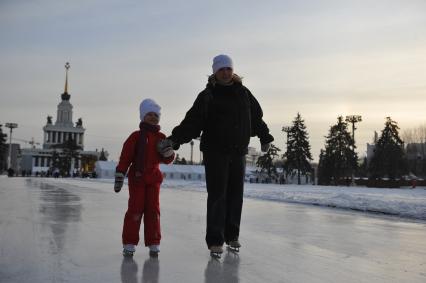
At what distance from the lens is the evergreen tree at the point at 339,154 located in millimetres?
77375

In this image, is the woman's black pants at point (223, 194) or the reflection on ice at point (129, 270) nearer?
the reflection on ice at point (129, 270)

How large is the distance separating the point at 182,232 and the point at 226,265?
2313 mm

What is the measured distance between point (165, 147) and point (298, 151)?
7705 cm

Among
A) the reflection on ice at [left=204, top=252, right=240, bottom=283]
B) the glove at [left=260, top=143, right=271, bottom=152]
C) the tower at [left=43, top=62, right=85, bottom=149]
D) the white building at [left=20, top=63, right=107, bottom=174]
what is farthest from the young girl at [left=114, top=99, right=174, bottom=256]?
the tower at [left=43, top=62, right=85, bottom=149]

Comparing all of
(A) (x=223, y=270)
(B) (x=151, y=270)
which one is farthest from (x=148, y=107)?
(A) (x=223, y=270)

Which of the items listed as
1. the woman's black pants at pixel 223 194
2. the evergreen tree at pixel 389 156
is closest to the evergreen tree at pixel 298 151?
the evergreen tree at pixel 389 156

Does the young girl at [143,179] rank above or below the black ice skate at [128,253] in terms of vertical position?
above

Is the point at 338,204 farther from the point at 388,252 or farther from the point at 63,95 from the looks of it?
the point at 63,95

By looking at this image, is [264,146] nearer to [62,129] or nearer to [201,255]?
[201,255]

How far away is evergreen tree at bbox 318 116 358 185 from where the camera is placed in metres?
77.4

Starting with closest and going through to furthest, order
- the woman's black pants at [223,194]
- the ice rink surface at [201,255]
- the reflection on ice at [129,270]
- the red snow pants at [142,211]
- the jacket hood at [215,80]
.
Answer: the reflection on ice at [129,270] < the ice rink surface at [201,255] < the red snow pants at [142,211] < the woman's black pants at [223,194] < the jacket hood at [215,80]

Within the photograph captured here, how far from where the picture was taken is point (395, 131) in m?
76.8

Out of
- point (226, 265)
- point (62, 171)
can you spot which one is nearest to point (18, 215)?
point (226, 265)

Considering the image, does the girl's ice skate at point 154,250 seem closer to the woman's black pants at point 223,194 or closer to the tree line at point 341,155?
the woman's black pants at point 223,194
